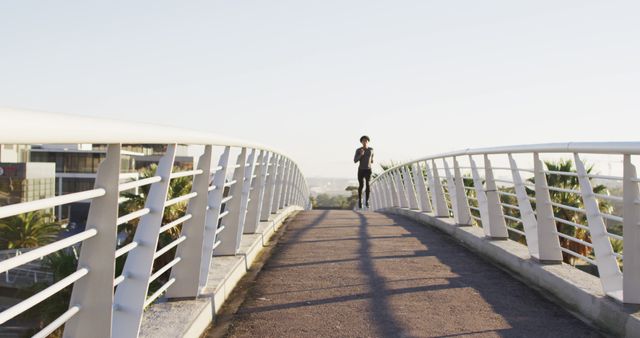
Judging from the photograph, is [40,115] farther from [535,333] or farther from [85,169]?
[85,169]

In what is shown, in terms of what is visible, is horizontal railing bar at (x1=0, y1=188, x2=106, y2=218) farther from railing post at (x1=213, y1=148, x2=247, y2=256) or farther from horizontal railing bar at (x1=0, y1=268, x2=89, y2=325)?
railing post at (x1=213, y1=148, x2=247, y2=256)

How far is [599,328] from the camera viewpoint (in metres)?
4.96

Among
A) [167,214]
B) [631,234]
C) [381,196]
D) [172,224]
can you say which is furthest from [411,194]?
[172,224]

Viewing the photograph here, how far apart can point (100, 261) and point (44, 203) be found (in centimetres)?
77

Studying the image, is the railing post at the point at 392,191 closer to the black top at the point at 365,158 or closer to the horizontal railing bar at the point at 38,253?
the black top at the point at 365,158

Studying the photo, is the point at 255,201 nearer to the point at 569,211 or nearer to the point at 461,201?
the point at 461,201

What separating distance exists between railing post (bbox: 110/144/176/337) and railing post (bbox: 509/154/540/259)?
424 centimetres

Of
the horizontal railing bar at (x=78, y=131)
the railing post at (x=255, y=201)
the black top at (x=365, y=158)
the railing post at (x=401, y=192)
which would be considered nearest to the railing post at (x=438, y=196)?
the railing post at (x=255, y=201)

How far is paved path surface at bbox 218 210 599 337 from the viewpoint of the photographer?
490cm

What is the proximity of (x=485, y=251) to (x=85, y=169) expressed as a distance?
177ft

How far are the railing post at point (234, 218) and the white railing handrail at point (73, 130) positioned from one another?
3140mm

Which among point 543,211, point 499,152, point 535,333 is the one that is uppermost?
point 499,152

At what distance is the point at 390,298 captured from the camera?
5816mm

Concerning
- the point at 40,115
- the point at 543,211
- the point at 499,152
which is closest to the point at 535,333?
the point at 543,211
